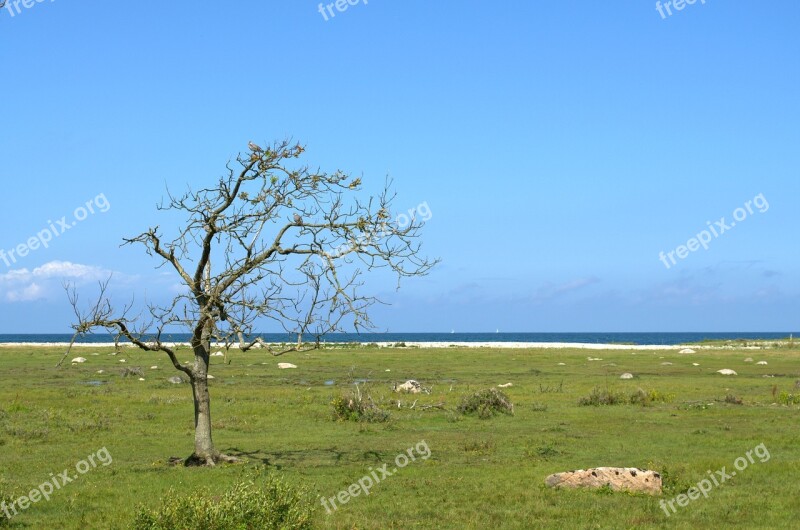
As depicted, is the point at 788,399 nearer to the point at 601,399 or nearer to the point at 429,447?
the point at 601,399

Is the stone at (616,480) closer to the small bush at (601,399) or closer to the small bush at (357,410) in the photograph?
the small bush at (357,410)

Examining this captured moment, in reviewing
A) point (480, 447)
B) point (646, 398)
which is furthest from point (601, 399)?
point (480, 447)

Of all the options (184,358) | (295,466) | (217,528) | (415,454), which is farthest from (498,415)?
(184,358)

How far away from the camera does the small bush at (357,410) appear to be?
32.5 meters

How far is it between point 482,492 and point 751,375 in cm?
4767

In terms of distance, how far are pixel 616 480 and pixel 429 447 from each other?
27.9 ft

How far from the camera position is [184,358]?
8100cm

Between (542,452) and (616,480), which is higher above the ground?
(616,480)

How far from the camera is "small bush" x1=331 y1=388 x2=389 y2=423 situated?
1278 inches

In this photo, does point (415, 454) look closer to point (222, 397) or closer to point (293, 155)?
point (293, 155)

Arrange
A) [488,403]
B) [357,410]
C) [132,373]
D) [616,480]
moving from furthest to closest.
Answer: [132,373] < [488,403] < [357,410] < [616,480]

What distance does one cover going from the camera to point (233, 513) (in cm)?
1302

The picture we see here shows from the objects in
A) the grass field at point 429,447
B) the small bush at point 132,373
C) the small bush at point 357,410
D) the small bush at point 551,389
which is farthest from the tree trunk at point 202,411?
the small bush at point 132,373

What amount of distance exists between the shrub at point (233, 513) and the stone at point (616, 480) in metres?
7.85
